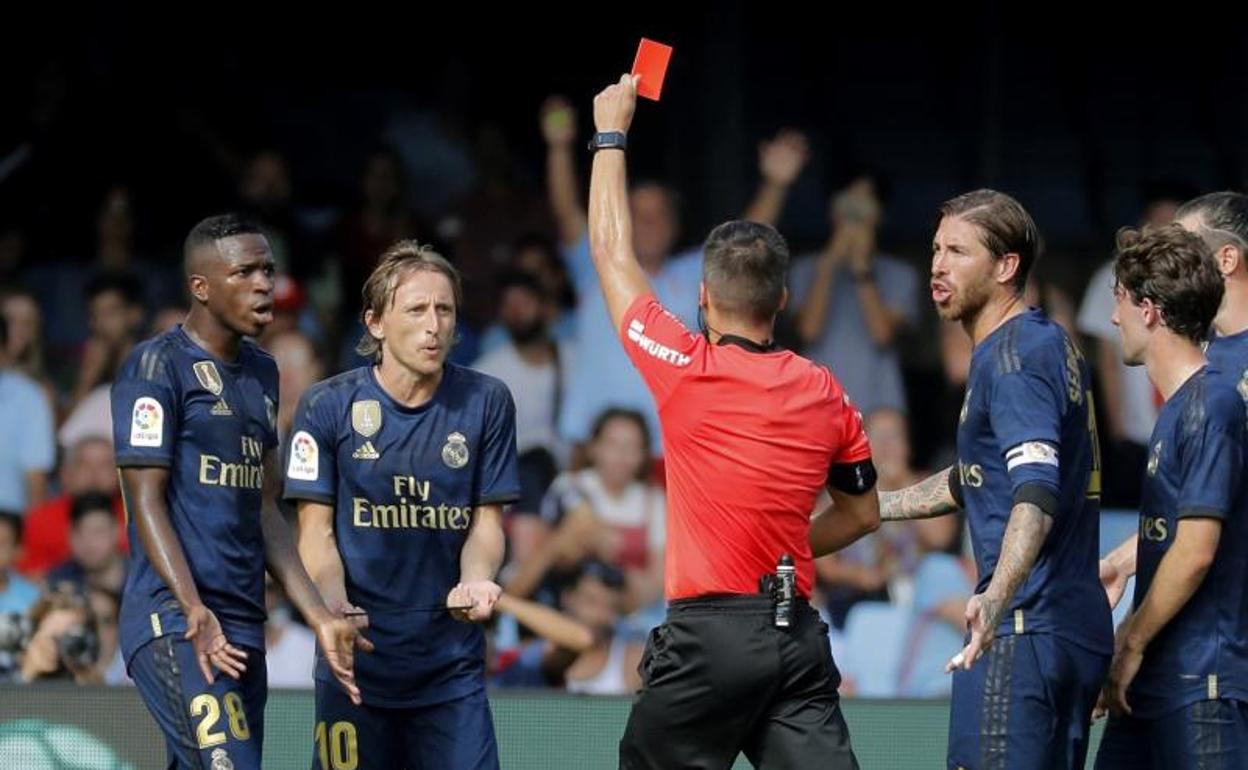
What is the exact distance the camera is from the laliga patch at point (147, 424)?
20.6 feet

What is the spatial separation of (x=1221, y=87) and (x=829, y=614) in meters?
3.98

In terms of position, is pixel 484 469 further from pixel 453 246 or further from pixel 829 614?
pixel 453 246

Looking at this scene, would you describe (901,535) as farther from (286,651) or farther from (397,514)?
(397,514)

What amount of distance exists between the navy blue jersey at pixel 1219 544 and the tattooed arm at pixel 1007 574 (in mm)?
476

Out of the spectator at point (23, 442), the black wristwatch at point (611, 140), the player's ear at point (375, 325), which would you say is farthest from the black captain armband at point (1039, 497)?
the spectator at point (23, 442)

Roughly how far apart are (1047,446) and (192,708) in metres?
2.55

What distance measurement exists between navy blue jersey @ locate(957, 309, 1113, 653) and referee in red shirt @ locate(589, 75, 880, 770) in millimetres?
405

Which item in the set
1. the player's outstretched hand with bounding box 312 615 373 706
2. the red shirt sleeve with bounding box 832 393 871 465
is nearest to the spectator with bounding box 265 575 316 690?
the player's outstretched hand with bounding box 312 615 373 706

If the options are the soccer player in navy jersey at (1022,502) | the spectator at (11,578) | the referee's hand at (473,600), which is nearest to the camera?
the soccer player in navy jersey at (1022,502)

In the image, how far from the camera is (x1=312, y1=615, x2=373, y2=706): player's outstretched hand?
246 inches

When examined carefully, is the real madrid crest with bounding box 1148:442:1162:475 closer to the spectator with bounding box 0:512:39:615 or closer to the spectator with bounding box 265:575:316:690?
the spectator with bounding box 265:575:316:690

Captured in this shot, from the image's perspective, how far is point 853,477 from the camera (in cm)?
609

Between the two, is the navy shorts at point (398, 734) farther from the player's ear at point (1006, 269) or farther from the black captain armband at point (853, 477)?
the player's ear at point (1006, 269)

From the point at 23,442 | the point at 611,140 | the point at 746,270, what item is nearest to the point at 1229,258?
the point at 746,270
